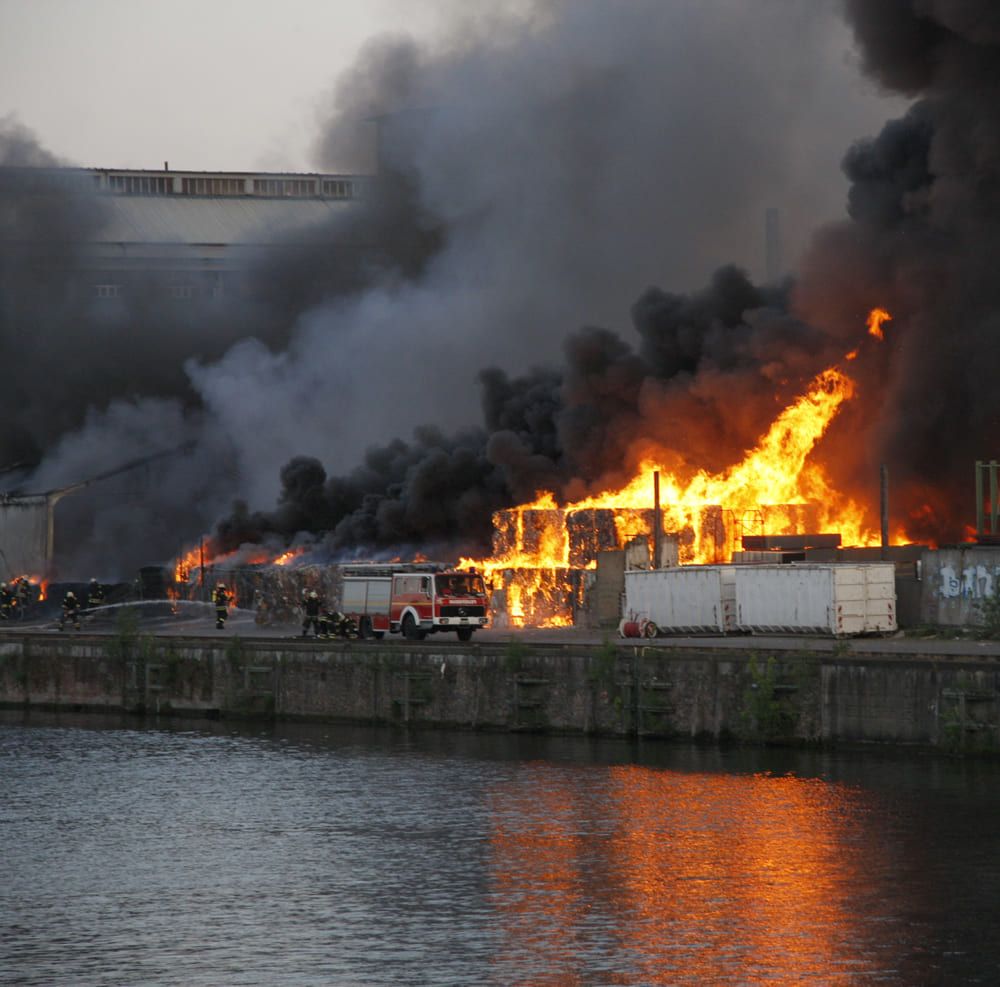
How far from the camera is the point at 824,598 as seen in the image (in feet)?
185

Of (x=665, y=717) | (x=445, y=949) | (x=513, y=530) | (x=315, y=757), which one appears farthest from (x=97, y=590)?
(x=445, y=949)

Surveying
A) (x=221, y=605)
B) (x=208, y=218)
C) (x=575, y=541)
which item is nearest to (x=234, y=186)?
(x=208, y=218)

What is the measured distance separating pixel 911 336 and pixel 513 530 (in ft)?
57.6

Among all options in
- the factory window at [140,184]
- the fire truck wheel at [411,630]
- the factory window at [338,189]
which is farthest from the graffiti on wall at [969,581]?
the factory window at [140,184]

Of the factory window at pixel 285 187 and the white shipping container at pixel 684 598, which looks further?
the factory window at pixel 285 187

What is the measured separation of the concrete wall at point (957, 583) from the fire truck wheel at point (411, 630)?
15.7 metres

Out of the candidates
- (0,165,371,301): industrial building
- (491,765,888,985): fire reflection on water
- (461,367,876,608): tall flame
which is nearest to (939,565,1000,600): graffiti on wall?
(491,765,888,985): fire reflection on water

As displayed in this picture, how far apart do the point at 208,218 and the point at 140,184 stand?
15.0 ft

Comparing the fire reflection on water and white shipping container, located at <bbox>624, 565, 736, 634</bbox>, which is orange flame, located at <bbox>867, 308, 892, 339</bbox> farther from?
the fire reflection on water

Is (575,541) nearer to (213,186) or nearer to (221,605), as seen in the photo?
(221,605)

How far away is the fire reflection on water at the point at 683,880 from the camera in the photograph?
29.4 metres

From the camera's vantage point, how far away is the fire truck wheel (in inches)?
2426

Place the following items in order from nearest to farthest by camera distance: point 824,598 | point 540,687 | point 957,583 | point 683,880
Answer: point 683,880 < point 540,687 < point 824,598 < point 957,583

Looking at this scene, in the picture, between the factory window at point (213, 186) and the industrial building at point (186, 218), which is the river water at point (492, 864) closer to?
the industrial building at point (186, 218)
